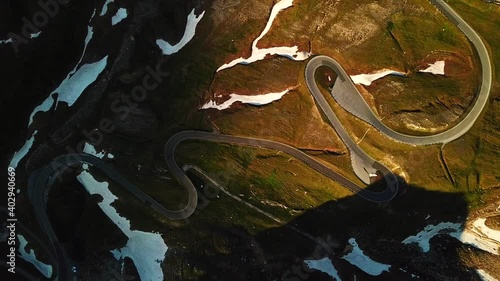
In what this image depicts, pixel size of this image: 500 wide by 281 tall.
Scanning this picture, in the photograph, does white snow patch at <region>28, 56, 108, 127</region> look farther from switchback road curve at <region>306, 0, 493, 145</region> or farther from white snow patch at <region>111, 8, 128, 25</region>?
switchback road curve at <region>306, 0, 493, 145</region>

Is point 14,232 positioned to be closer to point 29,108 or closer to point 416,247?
point 29,108

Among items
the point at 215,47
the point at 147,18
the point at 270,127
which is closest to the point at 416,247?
the point at 270,127

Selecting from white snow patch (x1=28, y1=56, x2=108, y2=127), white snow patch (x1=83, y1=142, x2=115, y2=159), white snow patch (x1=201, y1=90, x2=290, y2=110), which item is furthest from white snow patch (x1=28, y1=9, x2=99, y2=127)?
white snow patch (x1=201, y1=90, x2=290, y2=110)

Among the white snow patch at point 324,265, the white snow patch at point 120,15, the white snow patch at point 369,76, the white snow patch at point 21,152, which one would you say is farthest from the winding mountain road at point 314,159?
the white snow patch at point 120,15

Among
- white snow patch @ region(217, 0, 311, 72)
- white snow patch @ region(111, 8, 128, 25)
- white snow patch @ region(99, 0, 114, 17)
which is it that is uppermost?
white snow patch @ region(99, 0, 114, 17)

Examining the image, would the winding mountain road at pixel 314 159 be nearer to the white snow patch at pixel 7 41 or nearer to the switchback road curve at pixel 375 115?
the switchback road curve at pixel 375 115
